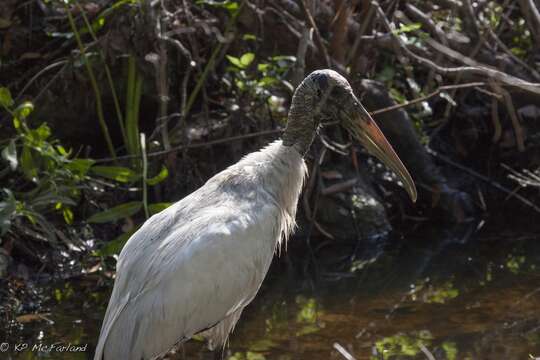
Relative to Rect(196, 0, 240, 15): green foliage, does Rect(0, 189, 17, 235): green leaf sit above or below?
below

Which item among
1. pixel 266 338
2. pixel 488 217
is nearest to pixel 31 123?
pixel 266 338

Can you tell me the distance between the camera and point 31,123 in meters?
7.28

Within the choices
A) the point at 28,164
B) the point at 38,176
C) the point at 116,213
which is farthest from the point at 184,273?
the point at 38,176

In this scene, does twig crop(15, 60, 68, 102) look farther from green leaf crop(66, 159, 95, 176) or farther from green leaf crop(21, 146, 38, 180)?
green leaf crop(66, 159, 95, 176)

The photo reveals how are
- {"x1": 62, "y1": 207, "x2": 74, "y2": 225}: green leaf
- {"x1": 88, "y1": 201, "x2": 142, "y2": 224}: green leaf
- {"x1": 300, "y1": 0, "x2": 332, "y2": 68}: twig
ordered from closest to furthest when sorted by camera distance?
{"x1": 88, "y1": 201, "x2": 142, "y2": 224}: green leaf < {"x1": 62, "y1": 207, "x2": 74, "y2": 225}: green leaf < {"x1": 300, "y1": 0, "x2": 332, "y2": 68}: twig

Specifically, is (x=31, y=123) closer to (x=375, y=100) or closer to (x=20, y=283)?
(x=20, y=283)

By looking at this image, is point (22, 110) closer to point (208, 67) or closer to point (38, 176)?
point (38, 176)

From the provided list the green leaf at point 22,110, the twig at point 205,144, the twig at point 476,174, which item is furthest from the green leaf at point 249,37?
the twig at point 476,174

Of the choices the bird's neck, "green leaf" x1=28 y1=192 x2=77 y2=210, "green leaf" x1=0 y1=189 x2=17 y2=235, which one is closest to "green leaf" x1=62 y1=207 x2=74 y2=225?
"green leaf" x1=28 y1=192 x2=77 y2=210

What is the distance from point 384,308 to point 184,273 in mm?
2054

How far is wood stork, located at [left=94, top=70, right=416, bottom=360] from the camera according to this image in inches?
171

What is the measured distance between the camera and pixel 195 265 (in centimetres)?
436

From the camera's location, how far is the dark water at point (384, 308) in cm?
531

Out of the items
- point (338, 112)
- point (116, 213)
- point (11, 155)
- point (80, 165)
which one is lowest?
point (116, 213)
